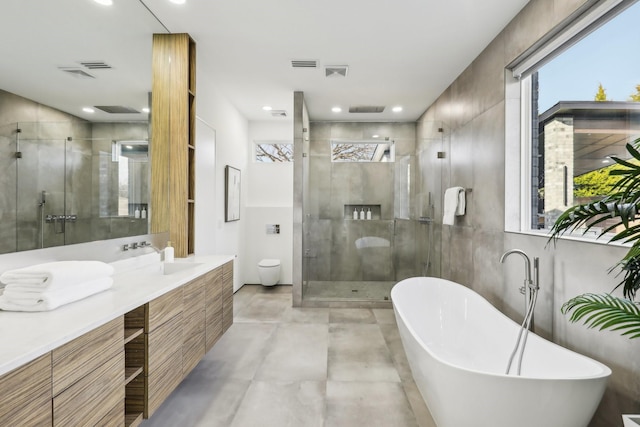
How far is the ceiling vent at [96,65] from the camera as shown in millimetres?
1888

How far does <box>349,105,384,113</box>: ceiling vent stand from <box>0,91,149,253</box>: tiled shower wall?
325 centimetres

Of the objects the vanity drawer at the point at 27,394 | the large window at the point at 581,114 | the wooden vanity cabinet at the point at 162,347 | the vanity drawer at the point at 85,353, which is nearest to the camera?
the vanity drawer at the point at 27,394

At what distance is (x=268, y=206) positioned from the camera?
530 cm

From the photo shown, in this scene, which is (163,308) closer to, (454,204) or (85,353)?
(85,353)

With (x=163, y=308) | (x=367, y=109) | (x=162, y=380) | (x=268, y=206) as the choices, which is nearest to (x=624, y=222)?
(x=163, y=308)

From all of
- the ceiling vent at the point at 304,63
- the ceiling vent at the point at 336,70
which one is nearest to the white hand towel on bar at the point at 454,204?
the ceiling vent at the point at 336,70

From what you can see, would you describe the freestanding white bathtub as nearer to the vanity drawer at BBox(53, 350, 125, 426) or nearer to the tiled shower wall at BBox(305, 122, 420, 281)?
the vanity drawer at BBox(53, 350, 125, 426)

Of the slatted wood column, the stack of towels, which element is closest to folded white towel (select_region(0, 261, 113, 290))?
the stack of towels

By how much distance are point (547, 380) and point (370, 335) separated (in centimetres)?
212

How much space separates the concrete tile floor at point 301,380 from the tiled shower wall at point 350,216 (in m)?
0.90

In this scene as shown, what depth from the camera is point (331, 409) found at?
2.09 metres

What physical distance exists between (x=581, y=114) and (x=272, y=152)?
420 cm

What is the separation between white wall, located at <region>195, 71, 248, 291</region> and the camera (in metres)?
3.36

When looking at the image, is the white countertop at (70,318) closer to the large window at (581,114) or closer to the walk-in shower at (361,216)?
the large window at (581,114)
